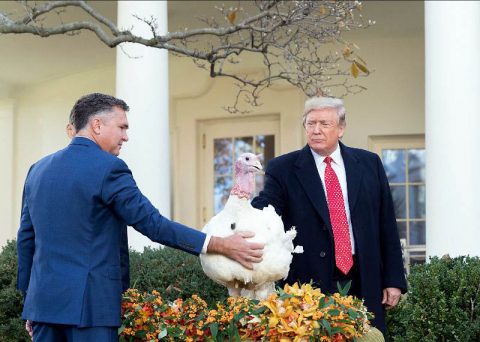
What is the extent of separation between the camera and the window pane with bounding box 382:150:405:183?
10.1 meters

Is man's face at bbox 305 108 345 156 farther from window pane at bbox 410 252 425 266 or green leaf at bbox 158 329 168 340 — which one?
window pane at bbox 410 252 425 266

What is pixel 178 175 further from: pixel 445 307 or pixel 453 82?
pixel 445 307

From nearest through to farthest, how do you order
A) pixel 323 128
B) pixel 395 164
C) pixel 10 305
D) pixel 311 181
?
pixel 323 128
pixel 311 181
pixel 10 305
pixel 395 164

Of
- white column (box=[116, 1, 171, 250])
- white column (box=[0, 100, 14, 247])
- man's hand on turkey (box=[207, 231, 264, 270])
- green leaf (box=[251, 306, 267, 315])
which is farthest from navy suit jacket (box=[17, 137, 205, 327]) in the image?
white column (box=[0, 100, 14, 247])

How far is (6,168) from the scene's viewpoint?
38.8ft

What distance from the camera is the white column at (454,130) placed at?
22.1ft

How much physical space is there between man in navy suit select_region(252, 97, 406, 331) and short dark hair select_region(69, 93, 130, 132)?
3.36 feet

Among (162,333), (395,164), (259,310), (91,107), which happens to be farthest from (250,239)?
(395,164)

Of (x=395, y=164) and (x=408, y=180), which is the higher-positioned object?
(x=395, y=164)

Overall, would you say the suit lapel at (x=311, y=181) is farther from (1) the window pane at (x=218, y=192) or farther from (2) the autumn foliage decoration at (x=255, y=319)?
(1) the window pane at (x=218, y=192)

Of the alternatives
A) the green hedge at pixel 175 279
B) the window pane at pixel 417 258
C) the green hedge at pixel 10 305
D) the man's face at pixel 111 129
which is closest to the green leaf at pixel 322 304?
the man's face at pixel 111 129

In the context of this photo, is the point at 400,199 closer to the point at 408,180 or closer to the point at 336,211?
the point at 408,180

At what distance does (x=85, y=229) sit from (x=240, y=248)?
2.06 feet

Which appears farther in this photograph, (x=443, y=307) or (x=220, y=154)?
(x=220, y=154)
